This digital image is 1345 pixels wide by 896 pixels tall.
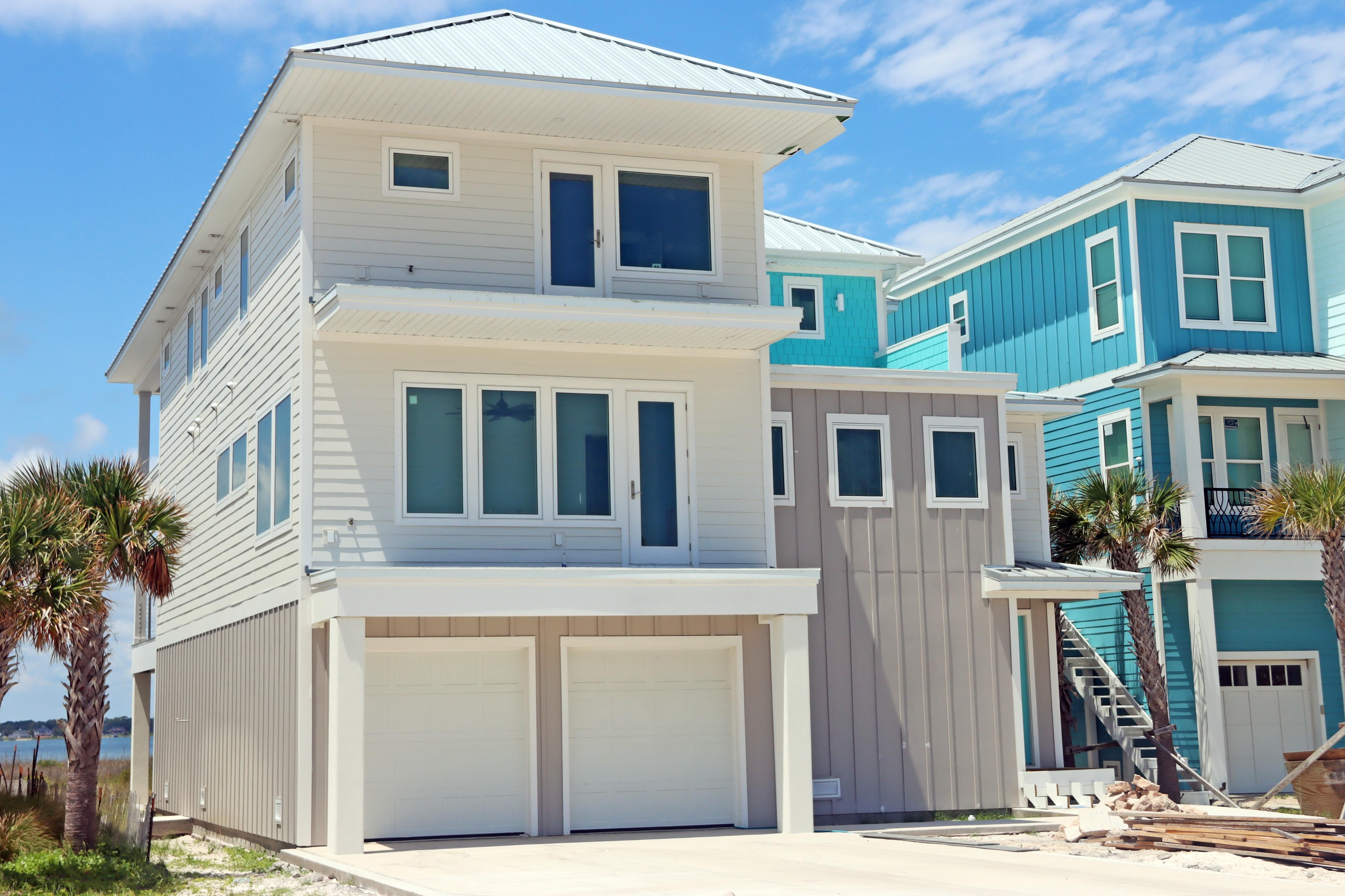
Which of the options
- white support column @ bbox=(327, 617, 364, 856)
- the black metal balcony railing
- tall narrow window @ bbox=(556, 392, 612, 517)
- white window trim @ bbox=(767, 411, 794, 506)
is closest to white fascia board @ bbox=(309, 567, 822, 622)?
white support column @ bbox=(327, 617, 364, 856)

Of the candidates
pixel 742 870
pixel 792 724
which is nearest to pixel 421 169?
pixel 792 724

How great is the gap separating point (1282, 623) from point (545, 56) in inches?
604

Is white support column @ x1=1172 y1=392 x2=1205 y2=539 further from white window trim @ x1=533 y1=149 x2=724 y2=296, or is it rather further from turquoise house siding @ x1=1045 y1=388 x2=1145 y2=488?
white window trim @ x1=533 y1=149 x2=724 y2=296

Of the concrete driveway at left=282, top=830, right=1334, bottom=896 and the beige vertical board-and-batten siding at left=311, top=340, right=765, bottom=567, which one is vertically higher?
the beige vertical board-and-batten siding at left=311, top=340, right=765, bottom=567

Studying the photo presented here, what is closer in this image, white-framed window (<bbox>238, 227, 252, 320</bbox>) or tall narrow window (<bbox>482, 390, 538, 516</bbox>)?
tall narrow window (<bbox>482, 390, 538, 516</bbox>)

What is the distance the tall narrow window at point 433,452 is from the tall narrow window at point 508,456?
0.31 metres

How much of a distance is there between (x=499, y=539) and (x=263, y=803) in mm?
4337

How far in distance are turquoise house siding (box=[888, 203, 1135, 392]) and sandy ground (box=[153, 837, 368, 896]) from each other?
16.1m

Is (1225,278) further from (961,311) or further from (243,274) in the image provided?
(243,274)

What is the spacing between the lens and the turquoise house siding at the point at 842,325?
26641 mm

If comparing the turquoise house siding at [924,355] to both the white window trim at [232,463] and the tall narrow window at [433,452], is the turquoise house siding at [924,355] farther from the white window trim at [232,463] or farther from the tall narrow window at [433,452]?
the white window trim at [232,463]

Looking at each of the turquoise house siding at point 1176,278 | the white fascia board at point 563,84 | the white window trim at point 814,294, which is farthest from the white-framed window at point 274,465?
the turquoise house siding at point 1176,278

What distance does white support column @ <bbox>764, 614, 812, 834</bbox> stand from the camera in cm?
1789

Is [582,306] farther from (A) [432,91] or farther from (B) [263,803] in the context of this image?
(B) [263,803]
